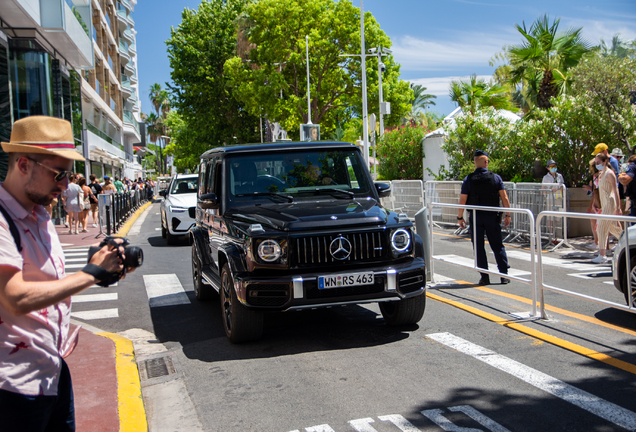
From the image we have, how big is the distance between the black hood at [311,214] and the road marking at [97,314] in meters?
2.70

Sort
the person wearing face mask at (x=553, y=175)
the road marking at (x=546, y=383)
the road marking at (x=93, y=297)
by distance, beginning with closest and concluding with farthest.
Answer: the road marking at (x=546, y=383) → the road marking at (x=93, y=297) → the person wearing face mask at (x=553, y=175)

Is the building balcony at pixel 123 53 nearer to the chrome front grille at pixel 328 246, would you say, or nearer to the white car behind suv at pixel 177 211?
the white car behind suv at pixel 177 211

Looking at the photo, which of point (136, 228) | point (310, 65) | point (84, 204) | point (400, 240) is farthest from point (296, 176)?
point (310, 65)

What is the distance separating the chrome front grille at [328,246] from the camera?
5484 millimetres

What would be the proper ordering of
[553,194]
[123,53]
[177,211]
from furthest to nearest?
[123,53] → [177,211] → [553,194]

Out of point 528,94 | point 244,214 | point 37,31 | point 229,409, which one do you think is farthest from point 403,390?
point 528,94

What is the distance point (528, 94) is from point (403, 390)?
86.2 feet

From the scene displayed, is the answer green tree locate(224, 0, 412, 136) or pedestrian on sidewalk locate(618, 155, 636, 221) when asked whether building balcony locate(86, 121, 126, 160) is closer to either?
green tree locate(224, 0, 412, 136)

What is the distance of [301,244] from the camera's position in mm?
5477

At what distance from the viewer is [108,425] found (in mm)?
4090

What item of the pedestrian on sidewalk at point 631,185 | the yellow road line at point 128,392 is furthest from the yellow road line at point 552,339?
the pedestrian on sidewalk at point 631,185

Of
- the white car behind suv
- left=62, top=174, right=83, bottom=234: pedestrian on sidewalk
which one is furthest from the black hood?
left=62, top=174, right=83, bottom=234: pedestrian on sidewalk

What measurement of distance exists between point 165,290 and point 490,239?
4896mm

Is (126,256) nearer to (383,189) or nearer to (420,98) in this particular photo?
(383,189)
